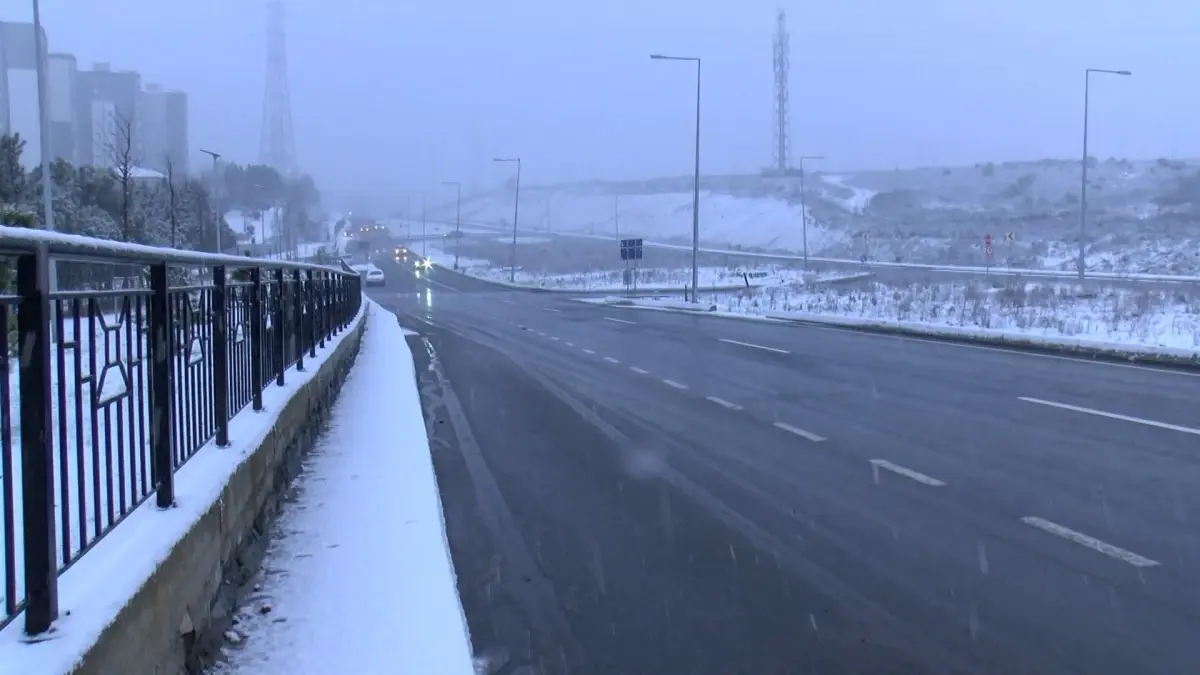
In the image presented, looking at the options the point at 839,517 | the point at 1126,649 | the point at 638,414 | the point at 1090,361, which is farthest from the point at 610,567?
the point at 1090,361

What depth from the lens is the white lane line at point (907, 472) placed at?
9008mm

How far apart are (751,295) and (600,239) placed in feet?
293

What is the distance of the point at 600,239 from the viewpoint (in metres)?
136

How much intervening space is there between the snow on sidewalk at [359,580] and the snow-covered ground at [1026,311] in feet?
49.5

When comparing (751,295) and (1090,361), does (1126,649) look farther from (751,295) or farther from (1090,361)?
(751,295)

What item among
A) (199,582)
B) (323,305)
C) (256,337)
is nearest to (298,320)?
(256,337)

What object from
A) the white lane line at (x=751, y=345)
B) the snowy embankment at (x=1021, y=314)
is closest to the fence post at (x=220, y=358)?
the white lane line at (x=751, y=345)

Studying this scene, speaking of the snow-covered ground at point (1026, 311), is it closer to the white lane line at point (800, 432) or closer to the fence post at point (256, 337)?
the white lane line at point (800, 432)

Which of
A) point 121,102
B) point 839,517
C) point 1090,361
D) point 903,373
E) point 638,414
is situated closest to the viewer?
point 839,517

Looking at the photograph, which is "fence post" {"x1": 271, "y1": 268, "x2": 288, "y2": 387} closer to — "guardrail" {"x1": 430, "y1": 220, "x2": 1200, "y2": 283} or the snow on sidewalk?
the snow on sidewalk

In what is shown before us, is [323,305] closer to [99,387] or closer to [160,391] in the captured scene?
[160,391]

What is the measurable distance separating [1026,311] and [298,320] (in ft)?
74.4

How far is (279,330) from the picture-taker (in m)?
10.1

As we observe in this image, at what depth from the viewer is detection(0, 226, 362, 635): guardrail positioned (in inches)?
136
